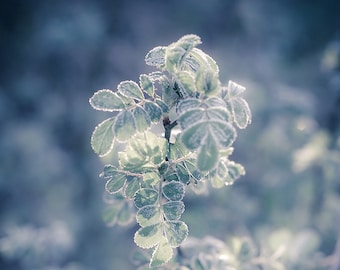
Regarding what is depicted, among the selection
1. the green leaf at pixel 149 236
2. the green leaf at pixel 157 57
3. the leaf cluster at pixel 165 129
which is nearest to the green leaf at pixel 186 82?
the leaf cluster at pixel 165 129

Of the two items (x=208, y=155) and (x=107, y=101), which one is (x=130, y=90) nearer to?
(x=107, y=101)

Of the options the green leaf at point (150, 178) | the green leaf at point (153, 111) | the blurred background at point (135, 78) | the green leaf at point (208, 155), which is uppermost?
the blurred background at point (135, 78)

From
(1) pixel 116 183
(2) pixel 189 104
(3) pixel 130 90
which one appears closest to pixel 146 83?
(3) pixel 130 90

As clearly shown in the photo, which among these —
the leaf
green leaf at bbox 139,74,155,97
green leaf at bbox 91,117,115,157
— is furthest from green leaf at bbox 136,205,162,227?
the leaf

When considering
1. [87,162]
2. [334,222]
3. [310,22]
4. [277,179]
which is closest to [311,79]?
[310,22]

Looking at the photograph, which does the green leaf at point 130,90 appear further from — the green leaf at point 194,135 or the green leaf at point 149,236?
the green leaf at point 149,236

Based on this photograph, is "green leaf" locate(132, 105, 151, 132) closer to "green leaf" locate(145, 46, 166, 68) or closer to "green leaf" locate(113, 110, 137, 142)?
"green leaf" locate(113, 110, 137, 142)
